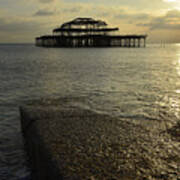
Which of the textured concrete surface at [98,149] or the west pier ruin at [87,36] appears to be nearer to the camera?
the textured concrete surface at [98,149]

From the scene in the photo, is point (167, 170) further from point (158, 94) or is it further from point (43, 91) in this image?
point (43, 91)

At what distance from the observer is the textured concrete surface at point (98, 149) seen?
8.83 feet

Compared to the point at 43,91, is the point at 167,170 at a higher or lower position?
higher

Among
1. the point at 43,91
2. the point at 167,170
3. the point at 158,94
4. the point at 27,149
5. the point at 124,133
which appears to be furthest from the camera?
the point at 43,91

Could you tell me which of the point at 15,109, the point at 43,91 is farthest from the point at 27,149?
the point at 43,91

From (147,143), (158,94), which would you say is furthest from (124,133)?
(158,94)

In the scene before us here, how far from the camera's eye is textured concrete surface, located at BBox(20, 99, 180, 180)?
2.69 metres

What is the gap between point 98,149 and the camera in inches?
128

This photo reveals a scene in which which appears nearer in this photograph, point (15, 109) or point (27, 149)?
point (27, 149)

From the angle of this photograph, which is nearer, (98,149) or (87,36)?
(98,149)

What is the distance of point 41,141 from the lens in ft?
11.6

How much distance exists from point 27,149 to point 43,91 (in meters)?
6.32

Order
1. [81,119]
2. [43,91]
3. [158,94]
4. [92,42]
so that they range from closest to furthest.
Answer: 1. [81,119]
2. [158,94]
3. [43,91]
4. [92,42]

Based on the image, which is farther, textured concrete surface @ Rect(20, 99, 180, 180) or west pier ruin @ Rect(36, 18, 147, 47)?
west pier ruin @ Rect(36, 18, 147, 47)
